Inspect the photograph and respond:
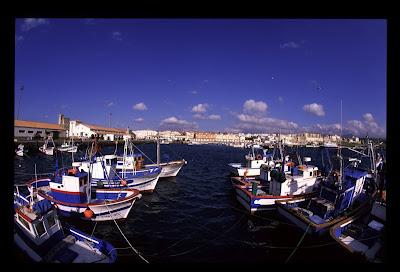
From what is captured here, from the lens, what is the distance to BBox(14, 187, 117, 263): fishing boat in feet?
19.4

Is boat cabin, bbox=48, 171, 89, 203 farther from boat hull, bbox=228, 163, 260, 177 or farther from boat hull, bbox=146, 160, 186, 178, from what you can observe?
boat hull, bbox=228, 163, 260, 177

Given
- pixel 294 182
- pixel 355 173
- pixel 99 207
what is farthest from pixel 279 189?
pixel 99 207

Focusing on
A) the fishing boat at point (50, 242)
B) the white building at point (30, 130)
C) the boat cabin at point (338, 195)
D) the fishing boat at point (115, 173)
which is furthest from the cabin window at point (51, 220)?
the white building at point (30, 130)

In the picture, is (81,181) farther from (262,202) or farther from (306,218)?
(306,218)

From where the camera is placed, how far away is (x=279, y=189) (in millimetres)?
12320

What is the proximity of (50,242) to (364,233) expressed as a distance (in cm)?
888

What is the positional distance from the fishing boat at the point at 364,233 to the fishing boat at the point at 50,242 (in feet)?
20.7

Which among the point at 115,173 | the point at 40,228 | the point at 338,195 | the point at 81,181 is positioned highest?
the point at 81,181

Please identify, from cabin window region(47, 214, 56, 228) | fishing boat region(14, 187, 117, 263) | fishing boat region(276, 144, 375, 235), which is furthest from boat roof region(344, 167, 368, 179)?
cabin window region(47, 214, 56, 228)

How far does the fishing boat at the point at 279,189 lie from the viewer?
475 inches

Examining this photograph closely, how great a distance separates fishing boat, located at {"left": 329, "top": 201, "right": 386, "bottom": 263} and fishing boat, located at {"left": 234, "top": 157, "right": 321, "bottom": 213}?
322cm

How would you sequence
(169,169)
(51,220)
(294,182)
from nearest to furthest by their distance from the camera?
1. (51,220)
2. (294,182)
3. (169,169)

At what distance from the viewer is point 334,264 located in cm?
197
